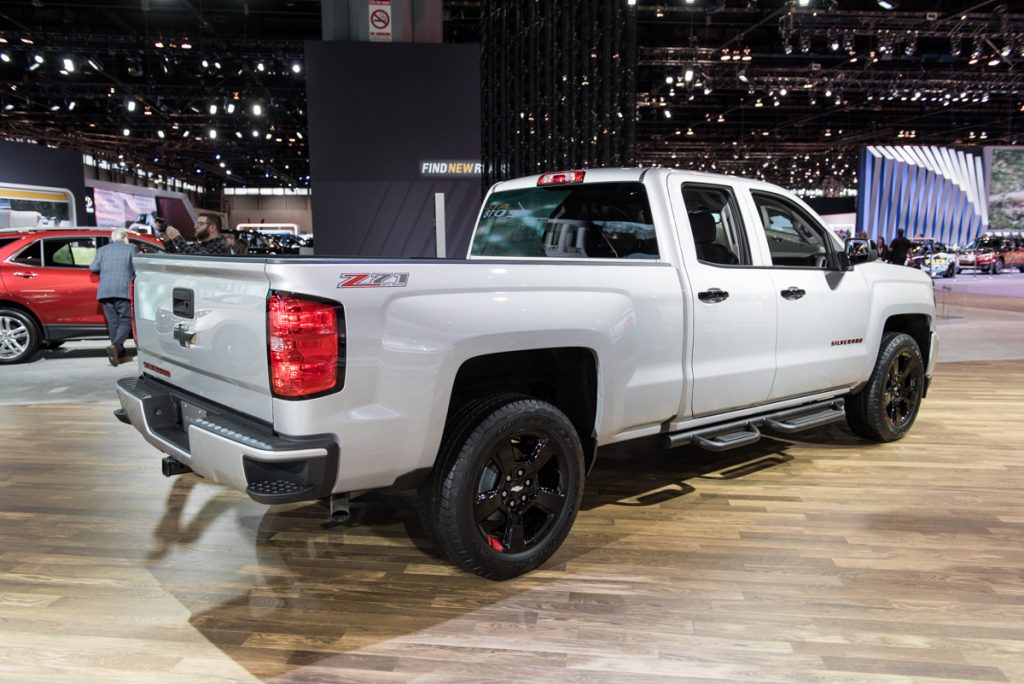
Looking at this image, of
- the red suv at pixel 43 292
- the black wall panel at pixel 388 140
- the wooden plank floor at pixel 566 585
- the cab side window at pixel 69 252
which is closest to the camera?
the wooden plank floor at pixel 566 585

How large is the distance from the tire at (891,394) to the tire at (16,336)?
30.0 feet

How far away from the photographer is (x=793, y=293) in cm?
412

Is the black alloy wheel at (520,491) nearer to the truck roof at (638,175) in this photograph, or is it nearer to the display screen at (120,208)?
the truck roof at (638,175)

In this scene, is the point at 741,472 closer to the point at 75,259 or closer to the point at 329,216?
the point at 329,216

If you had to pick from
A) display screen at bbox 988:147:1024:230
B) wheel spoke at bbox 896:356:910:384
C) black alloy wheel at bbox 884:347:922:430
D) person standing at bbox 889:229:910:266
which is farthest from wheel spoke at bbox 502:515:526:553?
display screen at bbox 988:147:1024:230

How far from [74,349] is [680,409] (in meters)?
9.69

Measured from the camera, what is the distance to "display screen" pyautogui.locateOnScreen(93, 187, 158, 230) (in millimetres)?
27952

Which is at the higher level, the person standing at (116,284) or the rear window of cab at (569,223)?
the rear window of cab at (569,223)

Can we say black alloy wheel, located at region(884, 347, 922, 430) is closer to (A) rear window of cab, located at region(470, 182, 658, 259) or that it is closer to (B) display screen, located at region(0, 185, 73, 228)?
(A) rear window of cab, located at region(470, 182, 658, 259)

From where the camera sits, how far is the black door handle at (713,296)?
11.9 feet

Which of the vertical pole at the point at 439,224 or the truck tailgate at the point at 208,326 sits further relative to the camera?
the vertical pole at the point at 439,224

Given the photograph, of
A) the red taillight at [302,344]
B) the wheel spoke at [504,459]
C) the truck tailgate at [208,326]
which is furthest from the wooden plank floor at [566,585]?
the red taillight at [302,344]

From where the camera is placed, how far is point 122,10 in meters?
17.4

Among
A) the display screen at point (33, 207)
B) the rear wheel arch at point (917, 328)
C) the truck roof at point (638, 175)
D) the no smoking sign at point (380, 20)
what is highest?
the no smoking sign at point (380, 20)
